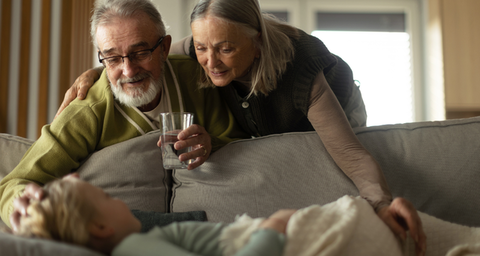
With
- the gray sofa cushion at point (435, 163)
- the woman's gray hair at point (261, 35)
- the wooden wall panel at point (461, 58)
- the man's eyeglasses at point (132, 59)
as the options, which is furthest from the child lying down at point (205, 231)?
the wooden wall panel at point (461, 58)

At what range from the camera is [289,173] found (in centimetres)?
133

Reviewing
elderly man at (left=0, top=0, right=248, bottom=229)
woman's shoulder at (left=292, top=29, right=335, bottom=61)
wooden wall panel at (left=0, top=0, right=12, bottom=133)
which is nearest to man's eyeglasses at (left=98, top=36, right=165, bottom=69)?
elderly man at (left=0, top=0, right=248, bottom=229)

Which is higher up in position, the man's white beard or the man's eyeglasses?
the man's eyeglasses

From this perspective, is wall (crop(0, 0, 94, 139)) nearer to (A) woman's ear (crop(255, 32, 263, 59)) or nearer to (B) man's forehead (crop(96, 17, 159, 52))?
(B) man's forehead (crop(96, 17, 159, 52))

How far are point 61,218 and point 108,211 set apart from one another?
9cm

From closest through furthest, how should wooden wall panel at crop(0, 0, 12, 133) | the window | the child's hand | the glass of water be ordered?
1. the child's hand
2. the glass of water
3. wooden wall panel at crop(0, 0, 12, 133)
4. the window

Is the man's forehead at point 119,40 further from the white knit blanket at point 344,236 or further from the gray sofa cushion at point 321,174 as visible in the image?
the white knit blanket at point 344,236

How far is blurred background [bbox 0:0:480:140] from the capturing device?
119 inches

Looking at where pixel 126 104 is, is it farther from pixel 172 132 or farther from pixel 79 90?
pixel 172 132

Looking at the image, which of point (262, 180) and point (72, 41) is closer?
point (262, 180)

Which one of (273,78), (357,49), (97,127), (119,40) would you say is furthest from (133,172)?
(357,49)

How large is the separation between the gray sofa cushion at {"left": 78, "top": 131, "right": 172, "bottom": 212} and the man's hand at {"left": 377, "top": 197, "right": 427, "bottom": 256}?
0.74 m

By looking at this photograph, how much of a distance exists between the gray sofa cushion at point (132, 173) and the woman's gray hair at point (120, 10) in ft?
1.59

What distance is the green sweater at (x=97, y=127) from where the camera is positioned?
129 centimetres
